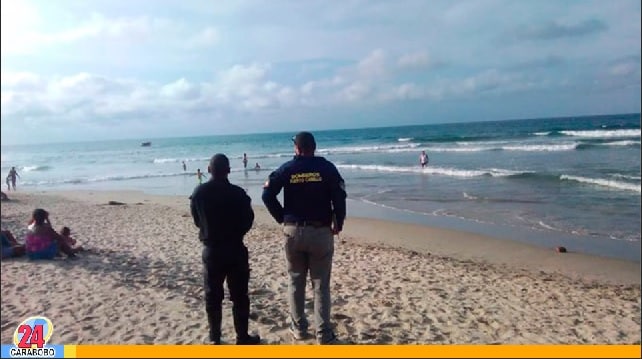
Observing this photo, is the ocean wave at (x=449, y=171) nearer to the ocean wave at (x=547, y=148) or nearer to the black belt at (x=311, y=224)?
the ocean wave at (x=547, y=148)

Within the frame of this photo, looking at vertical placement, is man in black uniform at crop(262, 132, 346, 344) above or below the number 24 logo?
above

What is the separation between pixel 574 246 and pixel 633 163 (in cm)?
1647

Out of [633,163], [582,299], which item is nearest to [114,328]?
[582,299]

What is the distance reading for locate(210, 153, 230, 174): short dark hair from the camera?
13.6ft

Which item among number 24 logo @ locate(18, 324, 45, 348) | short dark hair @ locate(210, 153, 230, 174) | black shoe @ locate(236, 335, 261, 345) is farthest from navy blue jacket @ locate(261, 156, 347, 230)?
number 24 logo @ locate(18, 324, 45, 348)

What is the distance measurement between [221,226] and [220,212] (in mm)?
122

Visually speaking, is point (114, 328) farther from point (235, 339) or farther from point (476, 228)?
point (476, 228)

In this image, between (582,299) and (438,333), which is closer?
(438,333)

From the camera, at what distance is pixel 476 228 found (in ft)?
39.3

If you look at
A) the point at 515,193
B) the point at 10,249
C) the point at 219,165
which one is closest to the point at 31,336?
the point at 219,165

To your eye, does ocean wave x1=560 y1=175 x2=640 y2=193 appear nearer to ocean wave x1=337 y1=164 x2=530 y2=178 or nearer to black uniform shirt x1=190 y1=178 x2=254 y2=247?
ocean wave x1=337 y1=164 x2=530 y2=178

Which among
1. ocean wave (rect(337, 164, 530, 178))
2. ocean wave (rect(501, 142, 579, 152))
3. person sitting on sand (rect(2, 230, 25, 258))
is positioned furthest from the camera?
ocean wave (rect(501, 142, 579, 152))

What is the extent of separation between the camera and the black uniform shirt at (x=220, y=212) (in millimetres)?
4090

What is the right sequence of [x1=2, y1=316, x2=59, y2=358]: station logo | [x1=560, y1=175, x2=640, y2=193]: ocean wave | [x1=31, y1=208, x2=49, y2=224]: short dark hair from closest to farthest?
[x1=2, y1=316, x2=59, y2=358]: station logo
[x1=31, y1=208, x2=49, y2=224]: short dark hair
[x1=560, y1=175, x2=640, y2=193]: ocean wave
